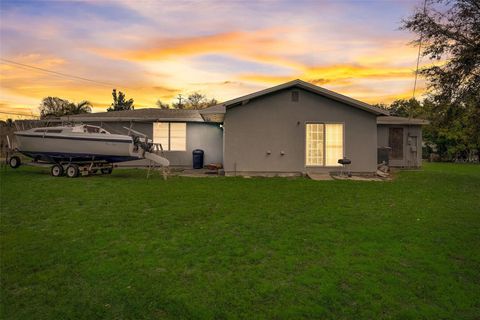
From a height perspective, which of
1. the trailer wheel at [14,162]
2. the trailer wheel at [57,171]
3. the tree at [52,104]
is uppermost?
the tree at [52,104]

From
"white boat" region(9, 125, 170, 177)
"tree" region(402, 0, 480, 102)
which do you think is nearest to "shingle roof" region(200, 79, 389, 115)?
"tree" region(402, 0, 480, 102)

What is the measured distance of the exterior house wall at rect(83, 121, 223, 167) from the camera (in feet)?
59.4

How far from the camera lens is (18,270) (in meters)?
4.09

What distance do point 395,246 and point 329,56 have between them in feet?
44.7

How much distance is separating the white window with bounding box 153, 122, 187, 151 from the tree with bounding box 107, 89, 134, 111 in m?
27.6

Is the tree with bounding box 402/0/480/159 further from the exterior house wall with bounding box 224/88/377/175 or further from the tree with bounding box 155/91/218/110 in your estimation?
the tree with bounding box 155/91/218/110

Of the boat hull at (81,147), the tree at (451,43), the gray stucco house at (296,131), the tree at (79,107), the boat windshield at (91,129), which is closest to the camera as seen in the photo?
the tree at (451,43)

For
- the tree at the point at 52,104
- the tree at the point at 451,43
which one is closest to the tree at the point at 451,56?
the tree at the point at 451,43

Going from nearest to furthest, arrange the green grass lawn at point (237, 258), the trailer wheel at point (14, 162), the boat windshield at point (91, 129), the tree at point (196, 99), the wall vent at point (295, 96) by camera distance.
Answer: the green grass lawn at point (237, 258) < the boat windshield at point (91, 129) < the wall vent at point (295, 96) < the trailer wheel at point (14, 162) < the tree at point (196, 99)

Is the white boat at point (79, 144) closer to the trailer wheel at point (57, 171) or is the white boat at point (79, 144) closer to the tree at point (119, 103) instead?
the trailer wheel at point (57, 171)

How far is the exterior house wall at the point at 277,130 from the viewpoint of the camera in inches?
555

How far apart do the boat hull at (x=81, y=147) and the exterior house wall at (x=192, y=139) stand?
4.47 meters

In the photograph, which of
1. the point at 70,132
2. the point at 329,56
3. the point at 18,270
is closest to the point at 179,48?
the point at 70,132

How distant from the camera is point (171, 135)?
18219 mm
